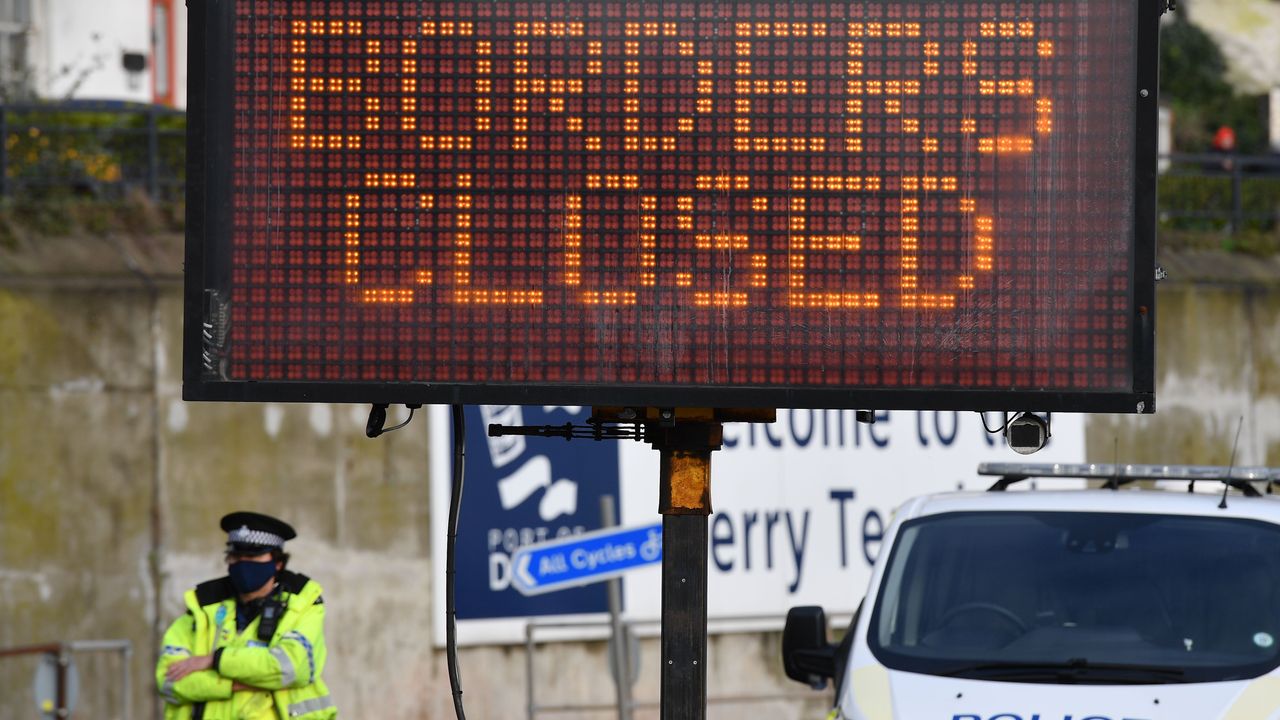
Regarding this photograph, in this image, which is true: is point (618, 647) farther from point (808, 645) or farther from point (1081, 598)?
point (1081, 598)

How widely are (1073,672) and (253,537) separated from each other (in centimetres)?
315

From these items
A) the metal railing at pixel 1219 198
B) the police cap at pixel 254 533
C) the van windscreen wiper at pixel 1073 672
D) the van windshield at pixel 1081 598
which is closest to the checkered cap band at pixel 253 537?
the police cap at pixel 254 533

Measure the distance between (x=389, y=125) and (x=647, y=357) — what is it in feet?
3.03

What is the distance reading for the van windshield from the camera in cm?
670

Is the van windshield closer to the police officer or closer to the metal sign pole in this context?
the police officer

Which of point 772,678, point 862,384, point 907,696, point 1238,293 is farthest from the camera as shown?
point 1238,293

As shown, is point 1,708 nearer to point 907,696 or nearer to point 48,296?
point 48,296

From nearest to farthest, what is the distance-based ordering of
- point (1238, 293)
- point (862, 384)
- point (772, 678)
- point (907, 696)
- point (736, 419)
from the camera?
point (862, 384) < point (736, 419) < point (907, 696) < point (772, 678) < point (1238, 293)

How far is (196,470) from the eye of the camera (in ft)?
43.0

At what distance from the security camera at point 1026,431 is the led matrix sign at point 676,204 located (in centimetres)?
20

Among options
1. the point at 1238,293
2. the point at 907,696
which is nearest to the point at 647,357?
the point at 907,696

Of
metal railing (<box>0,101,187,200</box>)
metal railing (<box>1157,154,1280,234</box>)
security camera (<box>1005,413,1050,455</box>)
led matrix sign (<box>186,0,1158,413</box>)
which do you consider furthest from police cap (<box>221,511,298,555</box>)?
metal railing (<box>1157,154,1280,234</box>)

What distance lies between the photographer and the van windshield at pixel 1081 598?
6.70 m

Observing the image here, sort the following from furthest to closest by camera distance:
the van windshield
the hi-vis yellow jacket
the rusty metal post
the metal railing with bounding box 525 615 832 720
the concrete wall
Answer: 1. the metal railing with bounding box 525 615 832 720
2. the concrete wall
3. the hi-vis yellow jacket
4. the van windshield
5. the rusty metal post
